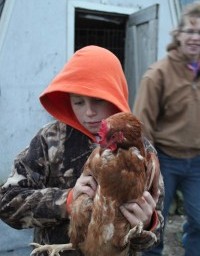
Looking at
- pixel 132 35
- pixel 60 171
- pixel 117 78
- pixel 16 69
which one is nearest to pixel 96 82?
pixel 117 78

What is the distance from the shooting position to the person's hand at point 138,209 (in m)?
1.84

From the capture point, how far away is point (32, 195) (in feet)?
6.83

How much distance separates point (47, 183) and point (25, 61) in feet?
11.9

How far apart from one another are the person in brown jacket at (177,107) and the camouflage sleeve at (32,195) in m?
1.69

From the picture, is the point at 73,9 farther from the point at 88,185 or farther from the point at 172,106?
the point at 88,185

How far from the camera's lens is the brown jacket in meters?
3.78

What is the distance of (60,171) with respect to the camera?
216 centimetres

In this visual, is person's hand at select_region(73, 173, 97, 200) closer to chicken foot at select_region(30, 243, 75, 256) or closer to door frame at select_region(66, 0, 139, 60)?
chicken foot at select_region(30, 243, 75, 256)

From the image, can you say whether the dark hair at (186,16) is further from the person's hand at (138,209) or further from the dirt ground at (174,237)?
the person's hand at (138,209)

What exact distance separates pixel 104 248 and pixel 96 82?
70 centimetres

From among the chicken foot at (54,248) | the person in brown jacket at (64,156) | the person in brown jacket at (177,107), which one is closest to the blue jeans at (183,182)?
the person in brown jacket at (177,107)

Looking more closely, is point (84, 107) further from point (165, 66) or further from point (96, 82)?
point (165, 66)

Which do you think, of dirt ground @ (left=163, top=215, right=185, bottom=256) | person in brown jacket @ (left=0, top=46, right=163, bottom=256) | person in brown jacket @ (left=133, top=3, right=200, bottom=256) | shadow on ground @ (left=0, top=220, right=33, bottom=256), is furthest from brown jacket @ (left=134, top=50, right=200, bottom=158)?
shadow on ground @ (left=0, top=220, right=33, bottom=256)

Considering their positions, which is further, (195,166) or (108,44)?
(108,44)
